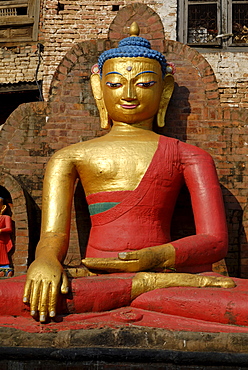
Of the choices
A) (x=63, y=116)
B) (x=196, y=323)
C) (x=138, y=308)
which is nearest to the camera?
(x=196, y=323)

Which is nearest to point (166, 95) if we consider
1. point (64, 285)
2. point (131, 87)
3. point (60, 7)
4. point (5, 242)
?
point (131, 87)

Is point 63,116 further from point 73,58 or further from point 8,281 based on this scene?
point 8,281

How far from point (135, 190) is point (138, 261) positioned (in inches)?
36.1

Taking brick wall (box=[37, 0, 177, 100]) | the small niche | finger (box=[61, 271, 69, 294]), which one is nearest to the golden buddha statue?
finger (box=[61, 271, 69, 294])

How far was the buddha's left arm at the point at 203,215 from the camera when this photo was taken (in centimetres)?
488

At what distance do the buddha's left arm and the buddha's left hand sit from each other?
0.09 m

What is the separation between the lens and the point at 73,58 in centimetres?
684

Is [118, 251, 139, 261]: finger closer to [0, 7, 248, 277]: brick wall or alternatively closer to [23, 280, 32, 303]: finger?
[23, 280, 32, 303]: finger

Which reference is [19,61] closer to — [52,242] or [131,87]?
[131,87]

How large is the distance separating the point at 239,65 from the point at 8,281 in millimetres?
6064

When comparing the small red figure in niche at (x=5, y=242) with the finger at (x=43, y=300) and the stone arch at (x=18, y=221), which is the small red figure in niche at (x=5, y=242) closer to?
the stone arch at (x=18, y=221)

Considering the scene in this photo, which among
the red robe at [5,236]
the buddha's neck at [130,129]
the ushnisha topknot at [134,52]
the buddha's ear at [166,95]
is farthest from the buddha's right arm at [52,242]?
the buddha's ear at [166,95]

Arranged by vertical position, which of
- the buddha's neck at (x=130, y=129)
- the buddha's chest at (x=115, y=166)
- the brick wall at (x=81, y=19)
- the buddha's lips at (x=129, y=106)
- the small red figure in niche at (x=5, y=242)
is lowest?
the small red figure in niche at (x=5, y=242)

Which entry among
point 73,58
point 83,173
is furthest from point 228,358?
point 73,58
